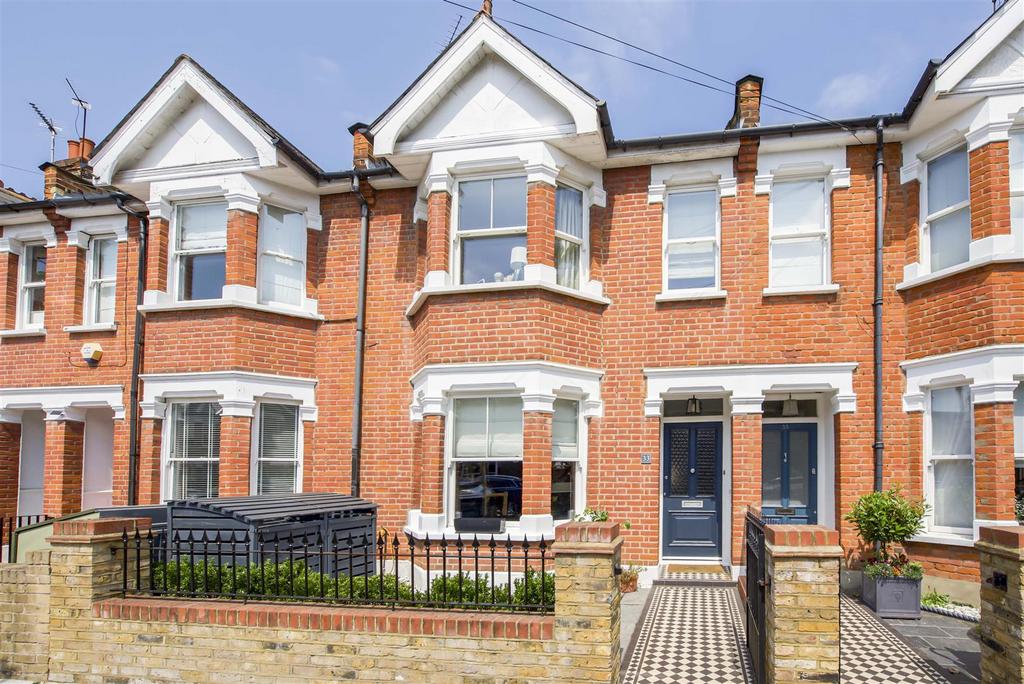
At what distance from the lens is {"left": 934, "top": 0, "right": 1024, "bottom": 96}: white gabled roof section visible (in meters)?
9.09

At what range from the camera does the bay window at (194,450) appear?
11.4 metres

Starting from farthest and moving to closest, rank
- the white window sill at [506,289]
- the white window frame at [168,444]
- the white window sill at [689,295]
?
the white window frame at [168,444], the white window sill at [689,295], the white window sill at [506,289]

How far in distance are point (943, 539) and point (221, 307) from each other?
10.7m

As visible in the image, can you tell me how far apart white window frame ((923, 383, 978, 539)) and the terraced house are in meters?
0.03

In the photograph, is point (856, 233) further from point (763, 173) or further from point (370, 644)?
point (370, 644)

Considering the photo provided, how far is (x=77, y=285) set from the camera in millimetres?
13062

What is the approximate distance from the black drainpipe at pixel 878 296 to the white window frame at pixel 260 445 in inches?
340

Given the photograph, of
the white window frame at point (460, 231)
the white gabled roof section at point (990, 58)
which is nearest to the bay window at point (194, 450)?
the white window frame at point (460, 231)

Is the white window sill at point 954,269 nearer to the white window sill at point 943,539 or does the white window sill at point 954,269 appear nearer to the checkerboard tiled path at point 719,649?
the white window sill at point 943,539

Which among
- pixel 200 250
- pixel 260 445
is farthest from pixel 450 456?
pixel 200 250

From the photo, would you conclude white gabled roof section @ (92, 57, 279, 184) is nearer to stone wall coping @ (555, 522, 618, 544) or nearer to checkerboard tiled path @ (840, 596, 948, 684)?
stone wall coping @ (555, 522, 618, 544)

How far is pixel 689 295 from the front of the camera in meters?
10.7

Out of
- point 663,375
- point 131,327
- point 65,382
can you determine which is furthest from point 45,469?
point 663,375

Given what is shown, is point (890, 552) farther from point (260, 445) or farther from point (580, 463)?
point (260, 445)
